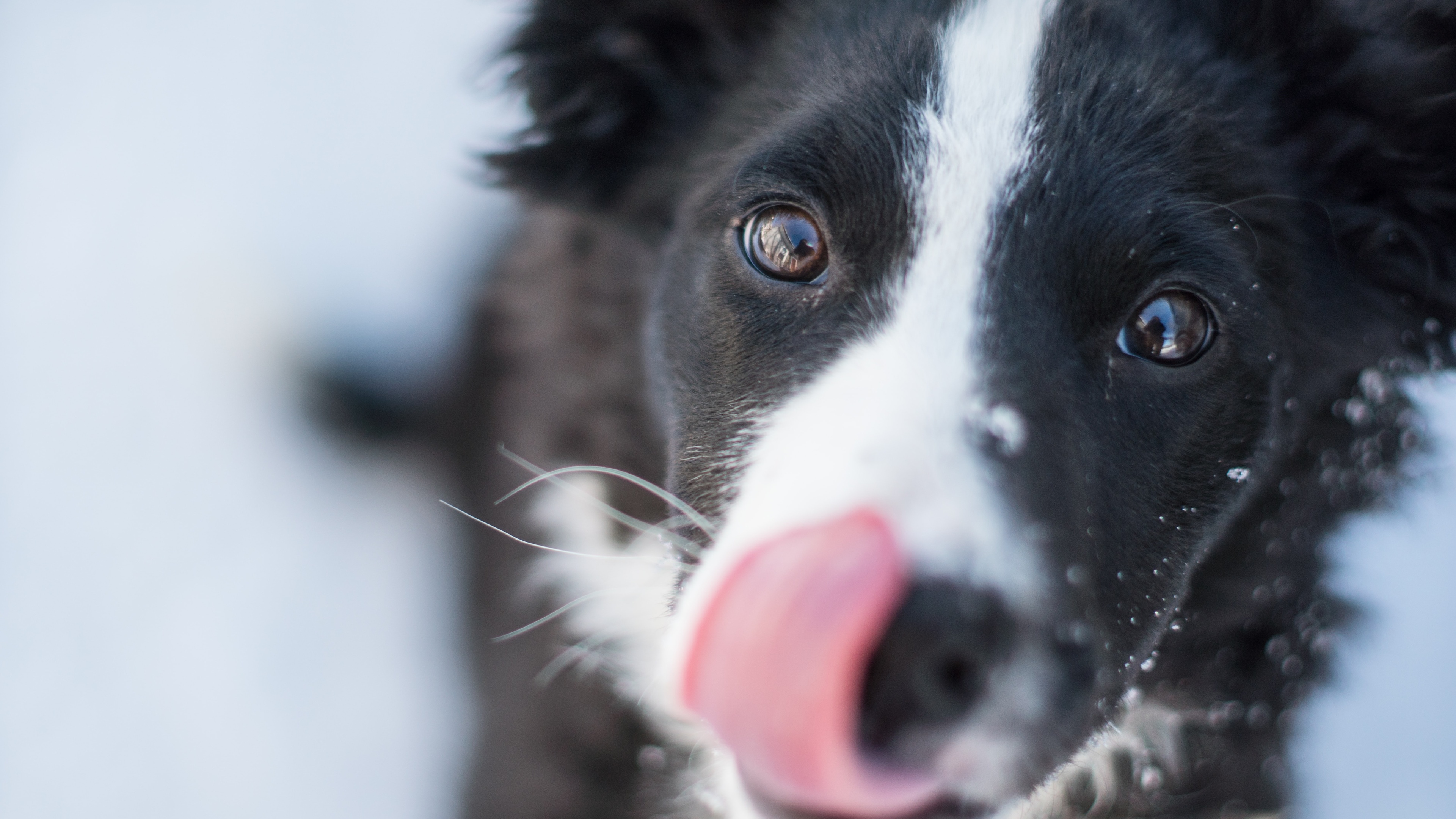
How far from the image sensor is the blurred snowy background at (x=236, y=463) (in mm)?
2729

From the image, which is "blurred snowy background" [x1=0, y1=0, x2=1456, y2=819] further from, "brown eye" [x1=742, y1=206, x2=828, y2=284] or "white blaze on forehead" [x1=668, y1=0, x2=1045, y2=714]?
"white blaze on forehead" [x1=668, y1=0, x2=1045, y2=714]

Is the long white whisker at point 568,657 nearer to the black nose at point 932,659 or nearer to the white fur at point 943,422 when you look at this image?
the white fur at point 943,422

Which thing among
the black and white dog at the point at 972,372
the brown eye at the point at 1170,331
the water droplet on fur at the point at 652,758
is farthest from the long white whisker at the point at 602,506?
the brown eye at the point at 1170,331

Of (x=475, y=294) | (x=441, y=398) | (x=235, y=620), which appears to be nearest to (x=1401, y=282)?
(x=475, y=294)

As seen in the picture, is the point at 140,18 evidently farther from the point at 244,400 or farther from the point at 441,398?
the point at 441,398

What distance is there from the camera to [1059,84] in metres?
1.34

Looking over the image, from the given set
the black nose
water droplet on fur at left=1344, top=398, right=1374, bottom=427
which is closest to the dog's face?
the black nose

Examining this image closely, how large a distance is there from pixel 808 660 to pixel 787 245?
652mm

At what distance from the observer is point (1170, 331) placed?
133 centimetres

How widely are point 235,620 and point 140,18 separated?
2.01 metres

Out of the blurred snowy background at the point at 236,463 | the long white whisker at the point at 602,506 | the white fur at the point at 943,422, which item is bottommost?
the blurred snowy background at the point at 236,463

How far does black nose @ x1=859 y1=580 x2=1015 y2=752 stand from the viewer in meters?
0.94

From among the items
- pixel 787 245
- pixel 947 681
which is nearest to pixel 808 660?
pixel 947 681

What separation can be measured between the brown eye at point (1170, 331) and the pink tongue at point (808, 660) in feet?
1.81
